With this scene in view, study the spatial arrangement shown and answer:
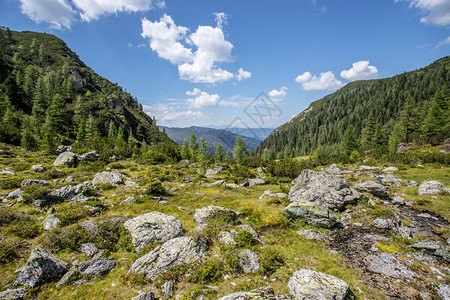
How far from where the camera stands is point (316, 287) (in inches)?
314

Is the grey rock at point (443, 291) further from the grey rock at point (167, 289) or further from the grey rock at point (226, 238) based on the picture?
the grey rock at point (167, 289)

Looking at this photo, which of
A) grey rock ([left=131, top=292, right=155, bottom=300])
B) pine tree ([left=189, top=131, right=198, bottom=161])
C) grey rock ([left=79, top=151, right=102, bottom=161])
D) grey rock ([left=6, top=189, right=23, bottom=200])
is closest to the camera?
grey rock ([left=131, top=292, right=155, bottom=300])

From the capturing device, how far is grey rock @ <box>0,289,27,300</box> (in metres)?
7.52

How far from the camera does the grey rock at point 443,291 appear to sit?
27.4 ft

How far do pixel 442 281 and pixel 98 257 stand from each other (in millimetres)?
19406

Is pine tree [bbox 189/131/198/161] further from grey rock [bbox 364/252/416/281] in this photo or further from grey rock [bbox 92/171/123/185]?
grey rock [bbox 364/252/416/281]

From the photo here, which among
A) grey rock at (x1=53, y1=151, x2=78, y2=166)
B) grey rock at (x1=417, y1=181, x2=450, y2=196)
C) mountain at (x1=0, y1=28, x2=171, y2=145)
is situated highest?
mountain at (x1=0, y1=28, x2=171, y2=145)

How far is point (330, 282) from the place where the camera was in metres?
8.26

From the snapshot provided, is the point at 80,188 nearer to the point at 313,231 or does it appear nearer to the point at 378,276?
the point at 313,231

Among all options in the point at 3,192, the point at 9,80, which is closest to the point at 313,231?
the point at 3,192

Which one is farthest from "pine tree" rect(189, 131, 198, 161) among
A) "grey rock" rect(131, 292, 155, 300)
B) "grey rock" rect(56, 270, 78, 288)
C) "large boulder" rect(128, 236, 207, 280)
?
"grey rock" rect(131, 292, 155, 300)

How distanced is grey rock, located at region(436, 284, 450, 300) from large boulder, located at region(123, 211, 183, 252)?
571 inches

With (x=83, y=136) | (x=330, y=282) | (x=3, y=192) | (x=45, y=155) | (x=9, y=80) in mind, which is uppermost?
(x=9, y=80)

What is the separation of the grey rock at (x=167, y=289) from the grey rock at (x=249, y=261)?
402 cm
